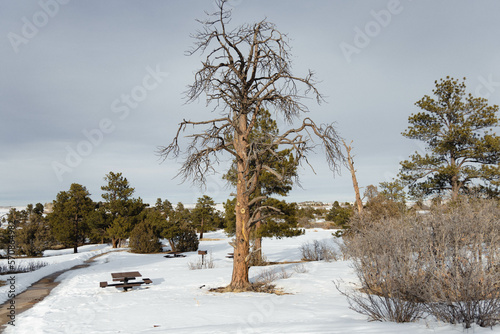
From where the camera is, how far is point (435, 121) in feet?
80.3

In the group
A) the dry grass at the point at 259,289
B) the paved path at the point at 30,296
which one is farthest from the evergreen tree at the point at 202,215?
the dry grass at the point at 259,289

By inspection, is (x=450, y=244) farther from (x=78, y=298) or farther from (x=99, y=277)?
(x=99, y=277)

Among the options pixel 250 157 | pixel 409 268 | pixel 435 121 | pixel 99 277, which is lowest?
pixel 99 277

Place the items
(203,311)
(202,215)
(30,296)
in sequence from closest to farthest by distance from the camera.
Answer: (203,311), (30,296), (202,215)

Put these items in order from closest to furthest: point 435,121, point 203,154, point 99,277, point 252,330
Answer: point 252,330 → point 203,154 → point 99,277 → point 435,121

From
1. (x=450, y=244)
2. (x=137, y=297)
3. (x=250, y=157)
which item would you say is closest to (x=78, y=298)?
(x=137, y=297)

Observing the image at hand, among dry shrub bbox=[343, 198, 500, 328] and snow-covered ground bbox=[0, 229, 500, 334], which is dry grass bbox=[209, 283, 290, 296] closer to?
snow-covered ground bbox=[0, 229, 500, 334]

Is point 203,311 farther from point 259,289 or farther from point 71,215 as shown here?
point 71,215

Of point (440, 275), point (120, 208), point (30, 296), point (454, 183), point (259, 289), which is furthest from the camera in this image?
point (120, 208)

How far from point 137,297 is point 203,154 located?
4.85 m

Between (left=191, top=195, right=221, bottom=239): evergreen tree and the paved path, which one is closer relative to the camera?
the paved path

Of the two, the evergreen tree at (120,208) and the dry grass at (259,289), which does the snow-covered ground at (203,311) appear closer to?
the dry grass at (259,289)

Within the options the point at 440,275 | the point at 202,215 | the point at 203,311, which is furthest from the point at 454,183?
the point at 202,215

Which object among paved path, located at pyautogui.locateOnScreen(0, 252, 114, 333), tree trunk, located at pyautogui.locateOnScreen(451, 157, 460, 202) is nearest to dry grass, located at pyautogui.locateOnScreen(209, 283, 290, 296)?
paved path, located at pyautogui.locateOnScreen(0, 252, 114, 333)
